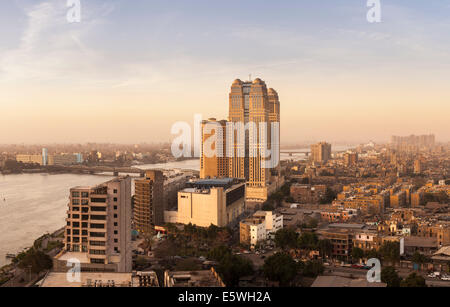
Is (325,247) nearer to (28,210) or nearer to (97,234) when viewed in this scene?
(97,234)

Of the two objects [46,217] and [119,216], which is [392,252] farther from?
[46,217]

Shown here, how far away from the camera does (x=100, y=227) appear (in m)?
4.11

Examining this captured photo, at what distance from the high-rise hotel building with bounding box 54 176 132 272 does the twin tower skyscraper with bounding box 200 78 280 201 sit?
744cm

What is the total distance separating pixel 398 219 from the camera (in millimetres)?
7695

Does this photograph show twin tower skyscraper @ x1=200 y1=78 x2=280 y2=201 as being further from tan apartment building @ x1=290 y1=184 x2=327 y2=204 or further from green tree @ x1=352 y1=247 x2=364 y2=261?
green tree @ x1=352 y1=247 x2=364 y2=261

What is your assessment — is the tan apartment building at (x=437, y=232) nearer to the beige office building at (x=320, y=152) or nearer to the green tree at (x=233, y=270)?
the green tree at (x=233, y=270)

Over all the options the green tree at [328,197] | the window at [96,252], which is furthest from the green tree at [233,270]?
the green tree at [328,197]

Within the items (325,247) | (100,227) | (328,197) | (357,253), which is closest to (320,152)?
(328,197)

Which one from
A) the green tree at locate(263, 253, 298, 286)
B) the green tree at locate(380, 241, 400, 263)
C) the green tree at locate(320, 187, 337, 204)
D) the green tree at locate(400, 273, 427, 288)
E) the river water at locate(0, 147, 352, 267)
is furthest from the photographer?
the green tree at locate(320, 187, 337, 204)

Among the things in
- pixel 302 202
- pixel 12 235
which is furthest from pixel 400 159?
pixel 12 235

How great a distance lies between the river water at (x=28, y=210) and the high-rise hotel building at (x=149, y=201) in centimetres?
168

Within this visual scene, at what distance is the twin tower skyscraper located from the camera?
1170 cm

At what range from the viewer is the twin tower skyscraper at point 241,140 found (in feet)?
38.4

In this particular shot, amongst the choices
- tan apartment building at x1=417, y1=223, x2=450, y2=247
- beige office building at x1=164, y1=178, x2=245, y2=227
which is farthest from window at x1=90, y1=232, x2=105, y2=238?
tan apartment building at x1=417, y1=223, x2=450, y2=247
